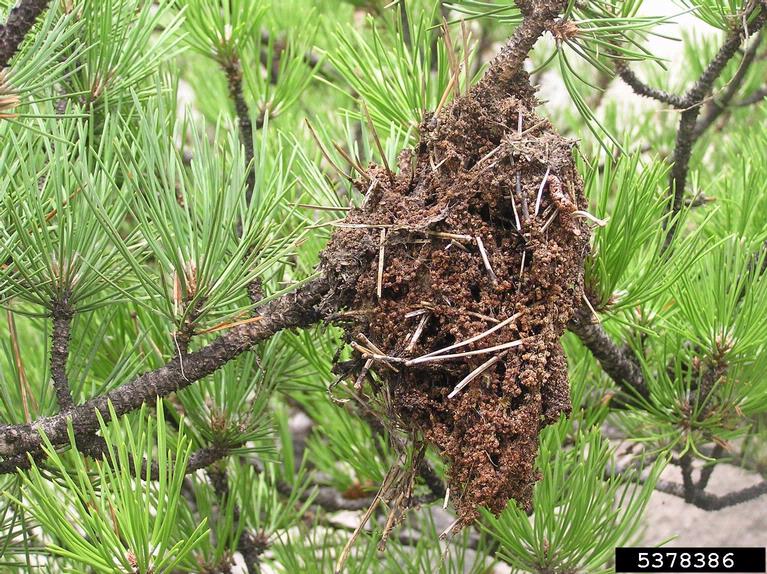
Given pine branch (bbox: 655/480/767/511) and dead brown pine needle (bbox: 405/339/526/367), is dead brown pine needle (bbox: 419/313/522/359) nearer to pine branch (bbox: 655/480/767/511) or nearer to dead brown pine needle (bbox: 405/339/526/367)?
dead brown pine needle (bbox: 405/339/526/367)

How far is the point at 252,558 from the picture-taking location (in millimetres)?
717

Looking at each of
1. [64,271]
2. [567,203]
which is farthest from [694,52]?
[64,271]

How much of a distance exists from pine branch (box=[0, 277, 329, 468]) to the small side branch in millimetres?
16

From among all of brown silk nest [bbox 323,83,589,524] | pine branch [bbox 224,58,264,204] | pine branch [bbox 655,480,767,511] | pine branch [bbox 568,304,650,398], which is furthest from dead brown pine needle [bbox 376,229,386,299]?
pine branch [bbox 655,480,767,511]

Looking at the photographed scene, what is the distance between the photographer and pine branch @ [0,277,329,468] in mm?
457

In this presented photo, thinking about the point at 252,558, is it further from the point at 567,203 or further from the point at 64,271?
the point at 567,203

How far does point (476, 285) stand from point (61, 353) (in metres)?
0.24

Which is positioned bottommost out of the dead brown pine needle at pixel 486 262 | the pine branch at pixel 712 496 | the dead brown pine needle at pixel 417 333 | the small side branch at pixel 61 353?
the pine branch at pixel 712 496

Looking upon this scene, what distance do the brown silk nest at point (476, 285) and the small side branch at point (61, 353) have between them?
162 mm

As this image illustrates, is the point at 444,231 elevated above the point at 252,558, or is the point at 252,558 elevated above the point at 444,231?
the point at 444,231

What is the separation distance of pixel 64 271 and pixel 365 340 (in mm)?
183

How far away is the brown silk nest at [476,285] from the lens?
41 centimetres

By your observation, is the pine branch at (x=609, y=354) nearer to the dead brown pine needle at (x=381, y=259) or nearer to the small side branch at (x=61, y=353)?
the dead brown pine needle at (x=381, y=259)

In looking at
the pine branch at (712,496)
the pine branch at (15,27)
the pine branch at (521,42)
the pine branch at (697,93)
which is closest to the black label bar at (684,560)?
the pine branch at (712,496)
